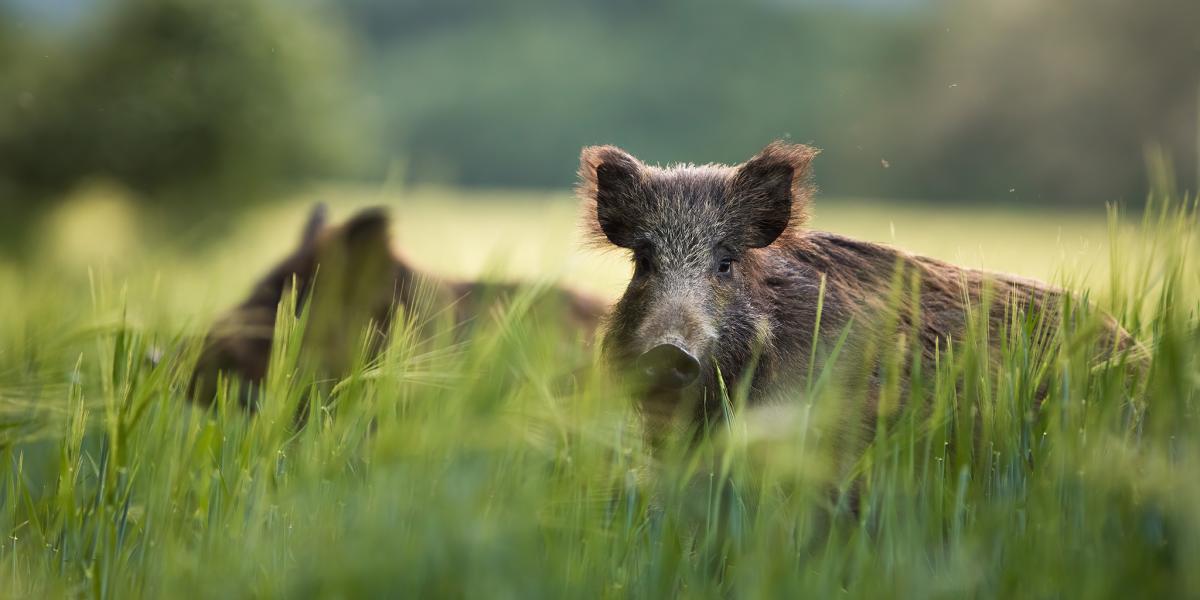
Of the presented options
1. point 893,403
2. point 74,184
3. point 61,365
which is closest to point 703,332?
point 893,403

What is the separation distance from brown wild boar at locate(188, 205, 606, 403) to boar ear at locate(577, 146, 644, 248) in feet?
3.10

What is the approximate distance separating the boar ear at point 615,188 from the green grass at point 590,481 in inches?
15.8

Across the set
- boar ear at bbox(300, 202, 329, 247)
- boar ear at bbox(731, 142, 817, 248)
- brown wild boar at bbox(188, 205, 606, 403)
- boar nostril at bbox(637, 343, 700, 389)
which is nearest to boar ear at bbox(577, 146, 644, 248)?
boar ear at bbox(731, 142, 817, 248)

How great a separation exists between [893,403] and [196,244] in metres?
9.18

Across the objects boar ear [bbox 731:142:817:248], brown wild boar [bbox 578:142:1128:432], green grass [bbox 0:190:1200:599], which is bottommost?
green grass [bbox 0:190:1200:599]

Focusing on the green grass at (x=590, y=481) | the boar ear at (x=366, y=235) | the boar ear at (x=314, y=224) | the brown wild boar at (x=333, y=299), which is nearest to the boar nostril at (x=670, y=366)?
the green grass at (x=590, y=481)

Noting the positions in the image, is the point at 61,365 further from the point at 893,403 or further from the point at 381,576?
the point at 893,403

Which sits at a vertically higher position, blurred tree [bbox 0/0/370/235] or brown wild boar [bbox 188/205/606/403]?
blurred tree [bbox 0/0/370/235]

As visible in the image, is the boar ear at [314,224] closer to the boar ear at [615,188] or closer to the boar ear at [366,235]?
the boar ear at [366,235]

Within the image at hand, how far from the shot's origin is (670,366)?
10.1ft

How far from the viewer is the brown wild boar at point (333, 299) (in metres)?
4.56

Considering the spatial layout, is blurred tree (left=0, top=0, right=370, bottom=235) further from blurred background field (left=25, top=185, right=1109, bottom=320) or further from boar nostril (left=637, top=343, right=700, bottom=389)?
boar nostril (left=637, top=343, right=700, bottom=389)

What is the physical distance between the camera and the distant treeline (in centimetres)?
1148

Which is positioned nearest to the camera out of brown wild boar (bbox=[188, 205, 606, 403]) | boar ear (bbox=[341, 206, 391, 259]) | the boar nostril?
the boar nostril
